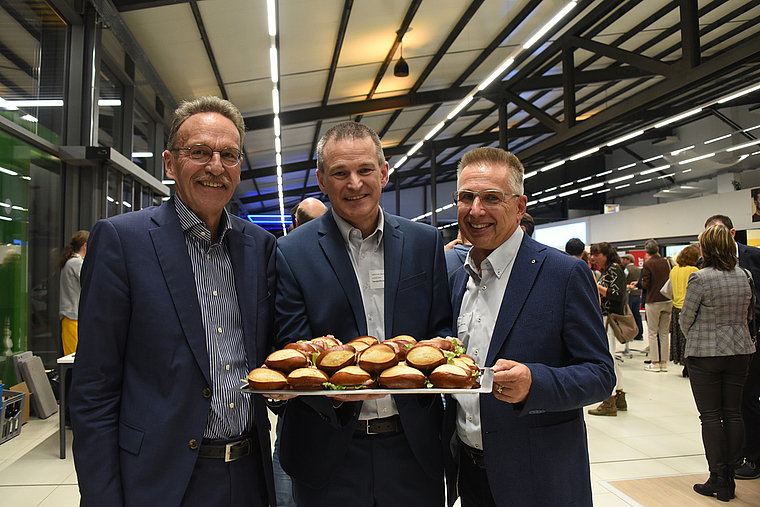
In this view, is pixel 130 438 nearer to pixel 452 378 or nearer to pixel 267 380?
pixel 267 380

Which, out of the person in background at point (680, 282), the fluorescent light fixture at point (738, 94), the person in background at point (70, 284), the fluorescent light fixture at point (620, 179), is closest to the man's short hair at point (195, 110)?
the person in background at point (70, 284)

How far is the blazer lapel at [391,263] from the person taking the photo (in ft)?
5.48

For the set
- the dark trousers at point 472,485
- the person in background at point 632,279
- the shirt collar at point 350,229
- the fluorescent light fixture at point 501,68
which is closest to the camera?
the dark trousers at point 472,485

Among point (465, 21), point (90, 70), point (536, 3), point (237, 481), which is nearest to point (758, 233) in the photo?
point (536, 3)

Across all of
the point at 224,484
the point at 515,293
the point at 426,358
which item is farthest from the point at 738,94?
the point at 224,484

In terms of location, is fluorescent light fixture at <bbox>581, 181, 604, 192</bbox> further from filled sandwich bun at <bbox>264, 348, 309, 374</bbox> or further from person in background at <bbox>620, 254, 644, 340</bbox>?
filled sandwich bun at <bbox>264, 348, 309, 374</bbox>

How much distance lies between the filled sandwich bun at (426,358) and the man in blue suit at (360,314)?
0.90ft

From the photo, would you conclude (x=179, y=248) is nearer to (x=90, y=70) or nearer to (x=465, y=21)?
(x=90, y=70)

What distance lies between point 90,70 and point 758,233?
10.6m

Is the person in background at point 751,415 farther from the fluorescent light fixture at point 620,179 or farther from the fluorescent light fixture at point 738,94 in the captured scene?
the fluorescent light fixture at point 620,179

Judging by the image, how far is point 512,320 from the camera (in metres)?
1.53

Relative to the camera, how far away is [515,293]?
1.56 metres

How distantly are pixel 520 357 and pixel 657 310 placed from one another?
7942 millimetres

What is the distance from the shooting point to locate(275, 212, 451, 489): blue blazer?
1565 mm
